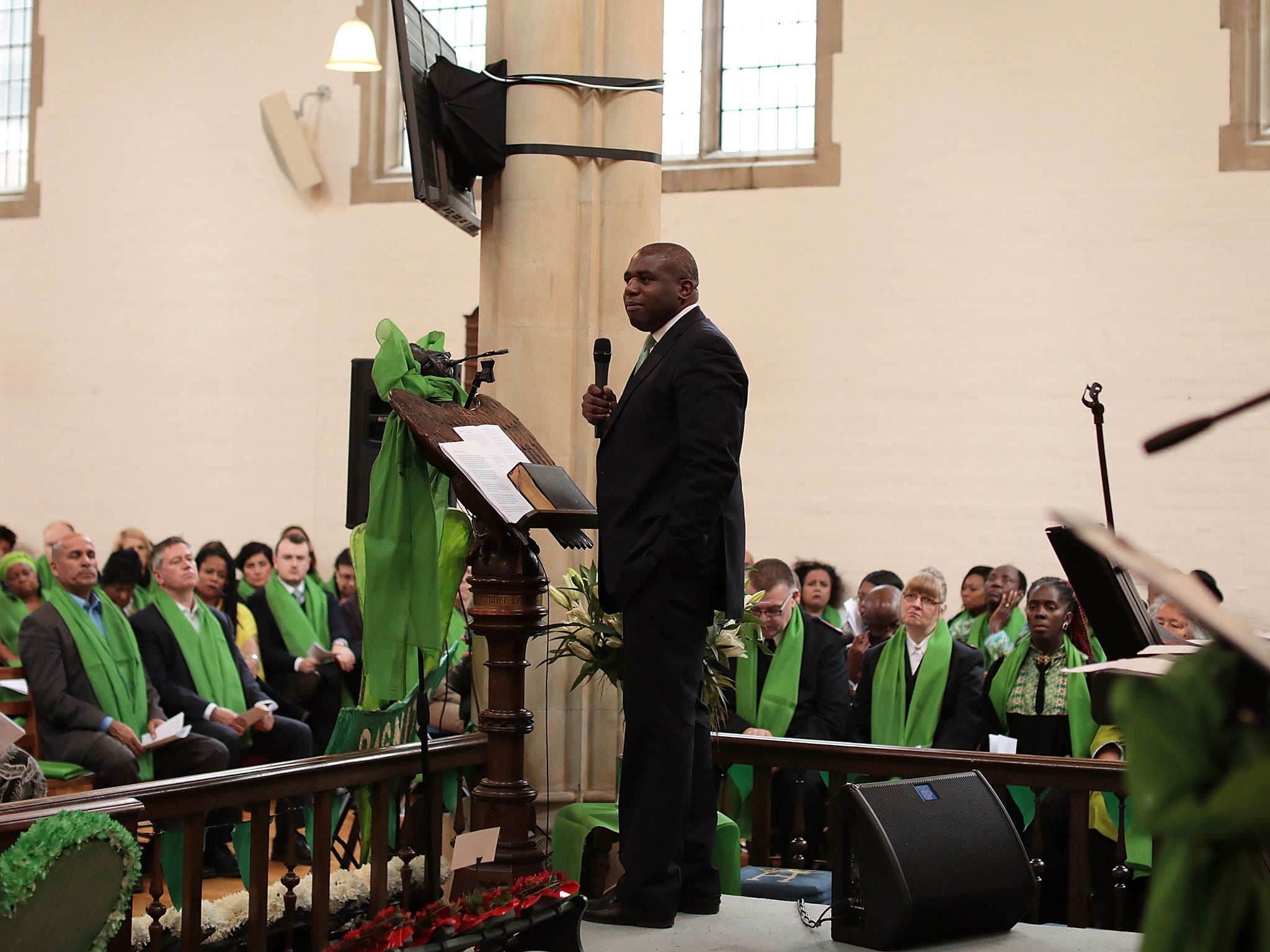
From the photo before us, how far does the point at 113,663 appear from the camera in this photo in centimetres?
543

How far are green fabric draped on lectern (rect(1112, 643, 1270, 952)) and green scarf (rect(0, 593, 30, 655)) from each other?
645 cm

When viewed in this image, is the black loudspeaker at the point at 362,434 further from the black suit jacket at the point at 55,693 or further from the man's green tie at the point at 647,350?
the black suit jacket at the point at 55,693

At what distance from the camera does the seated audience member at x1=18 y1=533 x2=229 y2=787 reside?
17.1 feet

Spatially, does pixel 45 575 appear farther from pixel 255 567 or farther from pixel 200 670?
pixel 200 670

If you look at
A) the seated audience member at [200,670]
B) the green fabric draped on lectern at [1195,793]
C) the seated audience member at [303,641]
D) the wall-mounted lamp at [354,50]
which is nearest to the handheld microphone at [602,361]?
the green fabric draped on lectern at [1195,793]

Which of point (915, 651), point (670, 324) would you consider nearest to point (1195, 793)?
point (670, 324)

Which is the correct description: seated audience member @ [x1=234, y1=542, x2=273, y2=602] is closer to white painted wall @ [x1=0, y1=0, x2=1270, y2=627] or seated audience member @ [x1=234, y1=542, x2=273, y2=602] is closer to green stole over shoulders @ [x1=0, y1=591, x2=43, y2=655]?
green stole over shoulders @ [x1=0, y1=591, x2=43, y2=655]

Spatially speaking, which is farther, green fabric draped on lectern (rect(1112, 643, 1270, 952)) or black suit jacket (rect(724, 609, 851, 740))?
black suit jacket (rect(724, 609, 851, 740))

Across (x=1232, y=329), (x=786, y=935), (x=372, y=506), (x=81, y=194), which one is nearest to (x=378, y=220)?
(x=81, y=194)

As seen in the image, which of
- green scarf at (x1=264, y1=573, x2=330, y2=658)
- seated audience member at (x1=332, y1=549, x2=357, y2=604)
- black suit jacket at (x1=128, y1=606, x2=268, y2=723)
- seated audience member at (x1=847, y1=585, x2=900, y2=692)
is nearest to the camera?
seated audience member at (x1=847, y1=585, x2=900, y2=692)

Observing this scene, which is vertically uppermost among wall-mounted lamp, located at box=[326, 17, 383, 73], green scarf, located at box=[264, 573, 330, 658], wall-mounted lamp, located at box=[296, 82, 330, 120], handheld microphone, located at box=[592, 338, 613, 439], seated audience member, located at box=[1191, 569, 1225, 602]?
wall-mounted lamp, located at box=[296, 82, 330, 120]

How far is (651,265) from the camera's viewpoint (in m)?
3.23

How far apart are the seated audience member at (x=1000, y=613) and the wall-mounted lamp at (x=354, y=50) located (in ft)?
14.1

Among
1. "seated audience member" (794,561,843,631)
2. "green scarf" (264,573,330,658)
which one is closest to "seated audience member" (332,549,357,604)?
"green scarf" (264,573,330,658)
